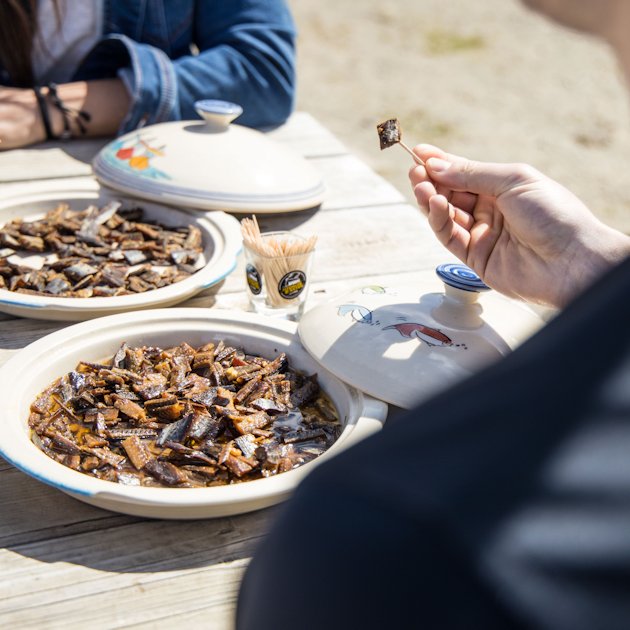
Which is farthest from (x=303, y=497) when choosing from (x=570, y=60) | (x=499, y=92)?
(x=570, y=60)

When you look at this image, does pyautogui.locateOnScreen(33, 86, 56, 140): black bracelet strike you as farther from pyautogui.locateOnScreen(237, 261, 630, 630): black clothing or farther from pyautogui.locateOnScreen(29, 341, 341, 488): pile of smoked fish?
pyautogui.locateOnScreen(237, 261, 630, 630): black clothing

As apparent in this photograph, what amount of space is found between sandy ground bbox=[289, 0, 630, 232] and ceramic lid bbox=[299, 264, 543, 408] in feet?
11.8

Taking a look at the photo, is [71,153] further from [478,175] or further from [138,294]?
[478,175]

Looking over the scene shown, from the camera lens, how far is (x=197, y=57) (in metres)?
2.14

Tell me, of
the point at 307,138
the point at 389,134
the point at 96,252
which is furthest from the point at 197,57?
the point at 389,134

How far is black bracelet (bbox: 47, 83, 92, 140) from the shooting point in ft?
6.82

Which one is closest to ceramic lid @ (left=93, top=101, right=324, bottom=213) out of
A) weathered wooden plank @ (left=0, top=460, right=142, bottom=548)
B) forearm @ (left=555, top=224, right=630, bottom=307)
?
forearm @ (left=555, top=224, right=630, bottom=307)

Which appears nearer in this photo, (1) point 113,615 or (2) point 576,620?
(2) point 576,620

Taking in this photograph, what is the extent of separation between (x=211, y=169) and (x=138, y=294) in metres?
0.43

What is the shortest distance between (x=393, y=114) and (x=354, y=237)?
4335 mm

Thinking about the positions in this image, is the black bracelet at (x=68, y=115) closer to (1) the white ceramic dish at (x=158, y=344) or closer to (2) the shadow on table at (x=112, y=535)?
(1) the white ceramic dish at (x=158, y=344)

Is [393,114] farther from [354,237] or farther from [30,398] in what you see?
[30,398]

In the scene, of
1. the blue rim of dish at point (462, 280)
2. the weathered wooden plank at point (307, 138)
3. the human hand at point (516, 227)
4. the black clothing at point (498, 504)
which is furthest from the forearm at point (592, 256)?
the weathered wooden plank at point (307, 138)

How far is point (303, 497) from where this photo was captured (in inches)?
15.7
